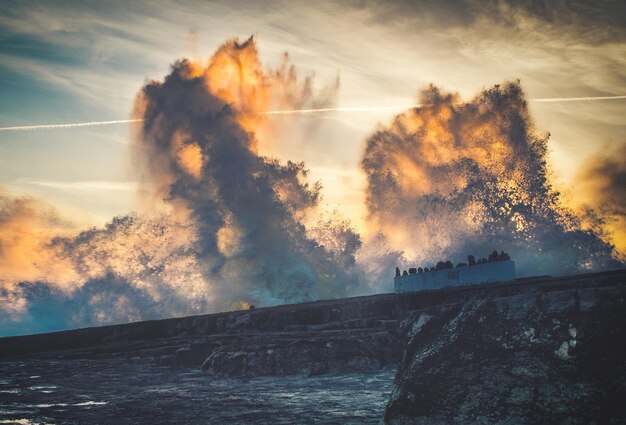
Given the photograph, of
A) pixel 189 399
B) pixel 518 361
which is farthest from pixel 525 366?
pixel 189 399

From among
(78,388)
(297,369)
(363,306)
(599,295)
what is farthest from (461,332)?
(363,306)

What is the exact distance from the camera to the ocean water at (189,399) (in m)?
5.53

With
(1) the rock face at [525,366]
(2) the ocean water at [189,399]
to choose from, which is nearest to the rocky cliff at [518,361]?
(1) the rock face at [525,366]

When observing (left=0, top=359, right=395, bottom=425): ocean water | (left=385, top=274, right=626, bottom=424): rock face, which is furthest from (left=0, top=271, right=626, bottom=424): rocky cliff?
(left=0, top=359, right=395, bottom=425): ocean water

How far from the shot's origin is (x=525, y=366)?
4.02 metres

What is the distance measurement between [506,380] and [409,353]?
57.2 inches

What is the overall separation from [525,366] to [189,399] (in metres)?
4.88

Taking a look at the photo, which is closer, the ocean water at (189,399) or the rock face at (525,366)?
the rock face at (525,366)

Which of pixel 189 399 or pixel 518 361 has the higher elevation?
pixel 518 361

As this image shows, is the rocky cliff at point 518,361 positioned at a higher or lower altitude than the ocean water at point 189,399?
higher

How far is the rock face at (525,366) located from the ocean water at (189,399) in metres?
0.87

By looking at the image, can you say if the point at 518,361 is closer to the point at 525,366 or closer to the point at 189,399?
the point at 525,366

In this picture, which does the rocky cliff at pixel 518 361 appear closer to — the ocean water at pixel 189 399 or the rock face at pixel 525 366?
the rock face at pixel 525 366

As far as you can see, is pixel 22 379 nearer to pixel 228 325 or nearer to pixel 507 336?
pixel 228 325
